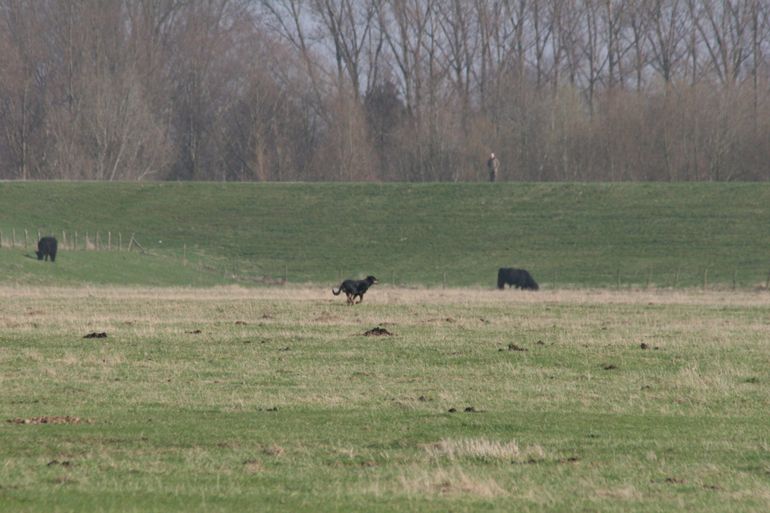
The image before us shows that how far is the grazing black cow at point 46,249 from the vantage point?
56594 mm

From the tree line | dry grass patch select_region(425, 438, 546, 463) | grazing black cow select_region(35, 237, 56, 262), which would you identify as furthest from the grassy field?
the tree line

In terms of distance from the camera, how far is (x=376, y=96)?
115875 mm

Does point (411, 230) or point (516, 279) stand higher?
point (411, 230)

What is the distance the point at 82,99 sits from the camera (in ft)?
334

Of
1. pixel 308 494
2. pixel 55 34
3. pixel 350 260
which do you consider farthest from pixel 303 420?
pixel 55 34

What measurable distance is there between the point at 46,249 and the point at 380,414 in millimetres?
41899

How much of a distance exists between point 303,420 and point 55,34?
322 ft

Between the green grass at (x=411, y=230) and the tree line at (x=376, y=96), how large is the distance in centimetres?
1474

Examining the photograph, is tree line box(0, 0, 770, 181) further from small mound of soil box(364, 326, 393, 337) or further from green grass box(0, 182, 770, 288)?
small mound of soil box(364, 326, 393, 337)

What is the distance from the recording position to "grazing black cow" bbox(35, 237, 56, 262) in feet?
186

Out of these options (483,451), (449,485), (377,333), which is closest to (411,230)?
(377,333)

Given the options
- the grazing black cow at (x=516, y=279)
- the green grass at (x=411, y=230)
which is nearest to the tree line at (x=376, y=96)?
the green grass at (x=411, y=230)

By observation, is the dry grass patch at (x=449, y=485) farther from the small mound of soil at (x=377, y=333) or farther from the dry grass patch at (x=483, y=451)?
the small mound of soil at (x=377, y=333)

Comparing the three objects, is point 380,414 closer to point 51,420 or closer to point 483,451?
point 483,451
